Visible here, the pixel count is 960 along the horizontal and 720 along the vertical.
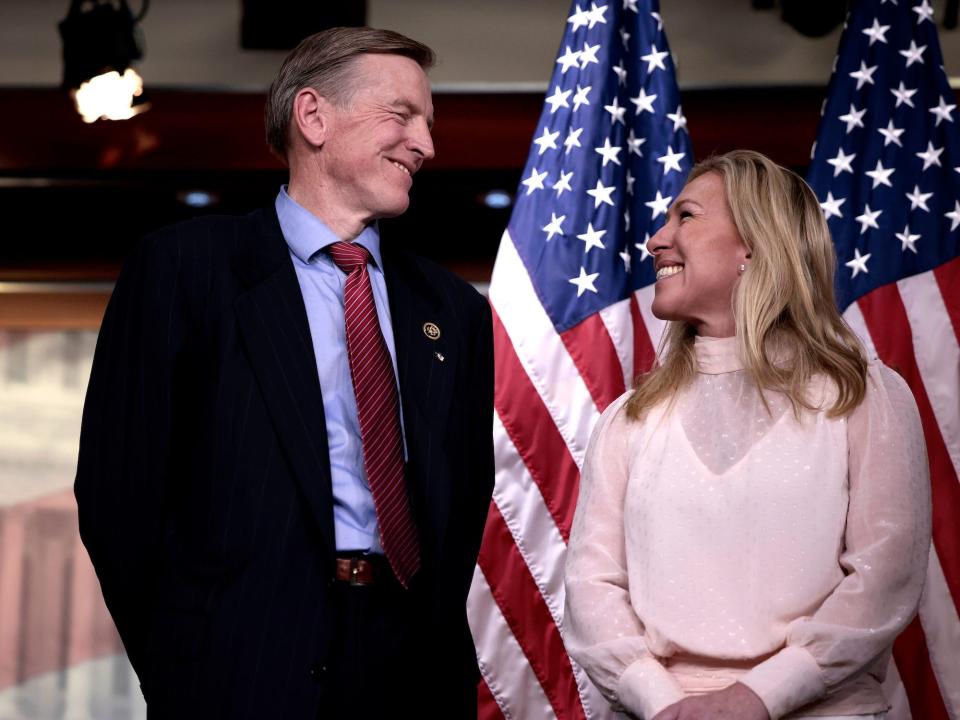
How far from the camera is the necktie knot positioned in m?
2.05

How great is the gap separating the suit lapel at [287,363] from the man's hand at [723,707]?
52 centimetres

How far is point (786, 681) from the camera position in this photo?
182cm

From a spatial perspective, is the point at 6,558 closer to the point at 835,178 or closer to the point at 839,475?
the point at 835,178

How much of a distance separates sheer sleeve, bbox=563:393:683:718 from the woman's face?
0.18 metres

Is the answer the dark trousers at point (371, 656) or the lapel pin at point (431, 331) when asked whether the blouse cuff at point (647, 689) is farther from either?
the lapel pin at point (431, 331)

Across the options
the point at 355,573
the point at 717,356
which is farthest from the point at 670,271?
the point at 355,573

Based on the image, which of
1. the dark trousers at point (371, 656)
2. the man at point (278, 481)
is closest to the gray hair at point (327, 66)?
the man at point (278, 481)

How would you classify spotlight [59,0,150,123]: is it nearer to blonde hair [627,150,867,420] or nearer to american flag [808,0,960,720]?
american flag [808,0,960,720]

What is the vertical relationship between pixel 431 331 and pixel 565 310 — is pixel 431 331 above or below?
above

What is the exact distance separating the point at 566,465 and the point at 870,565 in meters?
1.13

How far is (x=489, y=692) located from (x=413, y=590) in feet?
3.57

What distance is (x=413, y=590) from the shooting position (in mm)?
1886

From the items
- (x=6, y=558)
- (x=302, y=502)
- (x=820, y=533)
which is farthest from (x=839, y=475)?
(x=6, y=558)

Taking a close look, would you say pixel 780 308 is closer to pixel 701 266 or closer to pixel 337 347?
pixel 701 266
